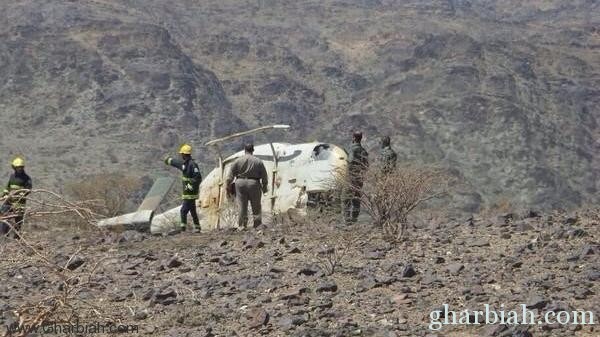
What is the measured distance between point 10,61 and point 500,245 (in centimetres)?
4800

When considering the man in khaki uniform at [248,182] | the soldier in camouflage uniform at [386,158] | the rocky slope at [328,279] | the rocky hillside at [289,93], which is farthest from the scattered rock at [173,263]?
the rocky hillside at [289,93]

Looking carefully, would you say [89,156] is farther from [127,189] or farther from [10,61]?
[127,189]

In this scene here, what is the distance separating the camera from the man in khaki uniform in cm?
1377

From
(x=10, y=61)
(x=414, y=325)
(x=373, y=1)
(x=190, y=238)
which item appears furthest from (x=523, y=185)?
(x=373, y=1)

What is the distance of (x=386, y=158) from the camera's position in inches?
508

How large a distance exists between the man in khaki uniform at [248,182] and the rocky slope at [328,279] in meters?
1.59

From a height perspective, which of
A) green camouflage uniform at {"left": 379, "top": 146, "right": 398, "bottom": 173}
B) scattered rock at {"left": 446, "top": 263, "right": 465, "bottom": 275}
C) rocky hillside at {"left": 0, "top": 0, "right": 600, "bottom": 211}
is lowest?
rocky hillside at {"left": 0, "top": 0, "right": 600, "bottom": 211}

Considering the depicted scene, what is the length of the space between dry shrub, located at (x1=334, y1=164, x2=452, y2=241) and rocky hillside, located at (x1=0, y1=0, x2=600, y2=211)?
88.2 feet

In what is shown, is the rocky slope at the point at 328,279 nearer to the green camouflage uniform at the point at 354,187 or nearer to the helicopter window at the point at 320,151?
the green camouflage uniform at the point at 354,187

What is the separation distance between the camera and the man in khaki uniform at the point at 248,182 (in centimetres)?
1377

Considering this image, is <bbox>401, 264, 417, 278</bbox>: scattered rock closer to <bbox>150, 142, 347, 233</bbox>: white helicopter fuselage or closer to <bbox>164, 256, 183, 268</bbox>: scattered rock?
<bbox>164, 256, 183, 268</bbox>: scattered rock

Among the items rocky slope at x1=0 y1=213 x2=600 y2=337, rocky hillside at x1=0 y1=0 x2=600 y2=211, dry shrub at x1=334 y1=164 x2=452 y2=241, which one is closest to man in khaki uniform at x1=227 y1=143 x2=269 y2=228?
rocky slope at x1=0 y1=213 x2=600 y2=337

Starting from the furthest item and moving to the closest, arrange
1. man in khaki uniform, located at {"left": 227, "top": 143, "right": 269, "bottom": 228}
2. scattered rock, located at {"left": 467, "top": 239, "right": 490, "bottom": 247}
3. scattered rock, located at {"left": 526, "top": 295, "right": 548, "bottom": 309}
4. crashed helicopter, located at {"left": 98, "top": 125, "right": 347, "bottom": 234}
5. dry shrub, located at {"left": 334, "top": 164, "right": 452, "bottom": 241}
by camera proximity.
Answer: crashed helicopter, located at {"left": 98, "top": 125, "right": 347, "bottom": 234} → man in khaki uniform, located at {"left": 227, "top": 143, "right": 269, "bottom": 228} → dry shrub, located at {"left": 334, "top": 164, "right": 452, "bottom": 241} → scattered rock, located at {"left": 467, "top": 239, "right": 490, "bottom": 247} → scattered rock, located at {"left": 526, "top": 295, "right": 548, "bottom": 309}

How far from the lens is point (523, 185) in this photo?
4341cm
